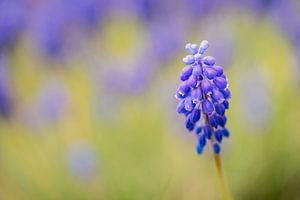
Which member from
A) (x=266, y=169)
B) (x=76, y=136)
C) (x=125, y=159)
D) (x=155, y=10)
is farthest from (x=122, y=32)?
(x=266, y=169)

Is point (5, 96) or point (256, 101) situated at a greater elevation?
point (5, 96)

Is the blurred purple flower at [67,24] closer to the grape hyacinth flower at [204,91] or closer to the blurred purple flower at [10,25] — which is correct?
the blurred purple flower at [10,25]

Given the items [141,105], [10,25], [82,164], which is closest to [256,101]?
[141,105]

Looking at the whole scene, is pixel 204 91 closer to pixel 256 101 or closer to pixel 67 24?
pixel 256 101

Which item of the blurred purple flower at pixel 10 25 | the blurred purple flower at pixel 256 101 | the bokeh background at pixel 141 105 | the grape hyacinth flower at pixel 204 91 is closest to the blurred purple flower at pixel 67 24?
the bokeh background at pixel 141 105

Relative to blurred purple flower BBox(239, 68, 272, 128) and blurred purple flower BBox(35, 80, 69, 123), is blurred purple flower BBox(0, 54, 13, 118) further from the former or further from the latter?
blurred purple flower BBox(239, 68, 272, 128)

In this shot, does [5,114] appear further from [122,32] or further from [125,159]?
[122,32]

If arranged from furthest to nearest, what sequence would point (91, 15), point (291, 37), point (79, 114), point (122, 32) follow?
point (122, 32), point (91, 15), point (79, 114), point (291, 37)

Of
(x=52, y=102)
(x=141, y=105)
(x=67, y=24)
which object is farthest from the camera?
(x=67, y=24)
